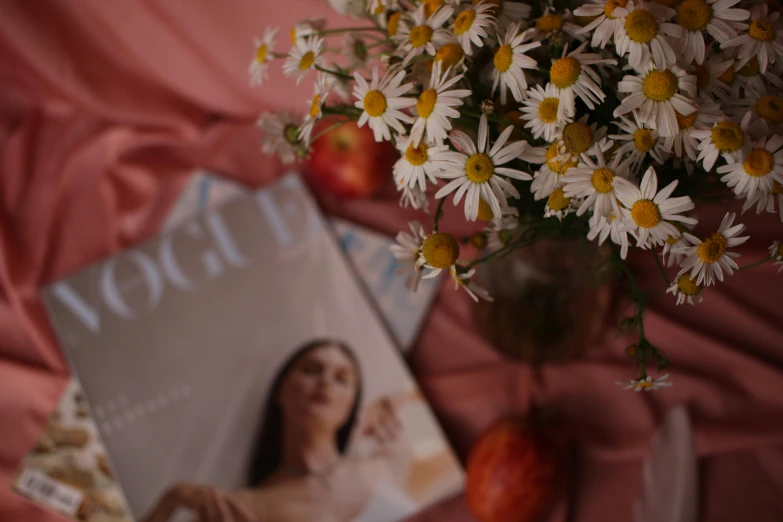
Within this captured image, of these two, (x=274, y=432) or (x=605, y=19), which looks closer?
(x=605, y=19)

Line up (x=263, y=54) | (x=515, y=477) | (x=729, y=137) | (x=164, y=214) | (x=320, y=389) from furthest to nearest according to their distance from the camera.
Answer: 1. (x=164, y=214)
2. (x=320, y=389)
3. (x=515, y=477)
4. (x=263, y=54)
5. (x=729, y=137)

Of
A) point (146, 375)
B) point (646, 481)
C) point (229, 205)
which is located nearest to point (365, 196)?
point (229, 205)

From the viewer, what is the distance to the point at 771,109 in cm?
27

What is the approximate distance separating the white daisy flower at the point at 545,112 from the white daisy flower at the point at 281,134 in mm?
142

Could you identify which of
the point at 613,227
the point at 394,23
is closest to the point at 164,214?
the point at 394,23

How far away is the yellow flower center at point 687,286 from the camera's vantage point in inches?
11.2

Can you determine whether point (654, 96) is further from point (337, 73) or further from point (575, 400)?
point (575, 400)

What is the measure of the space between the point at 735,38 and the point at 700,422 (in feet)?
1.30

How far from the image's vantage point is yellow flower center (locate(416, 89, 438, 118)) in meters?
0.27

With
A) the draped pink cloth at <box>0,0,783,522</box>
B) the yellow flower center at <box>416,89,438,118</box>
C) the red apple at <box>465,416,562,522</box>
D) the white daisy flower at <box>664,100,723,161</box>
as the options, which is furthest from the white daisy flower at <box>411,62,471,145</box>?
the red apple at <box>465,416,562,522</box>

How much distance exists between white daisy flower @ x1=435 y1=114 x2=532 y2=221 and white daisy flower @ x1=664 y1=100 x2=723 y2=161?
0.07 metres

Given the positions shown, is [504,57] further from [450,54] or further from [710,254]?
[710,254]

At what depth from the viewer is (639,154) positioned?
27 cm

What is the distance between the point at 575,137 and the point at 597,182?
0.08 ft
